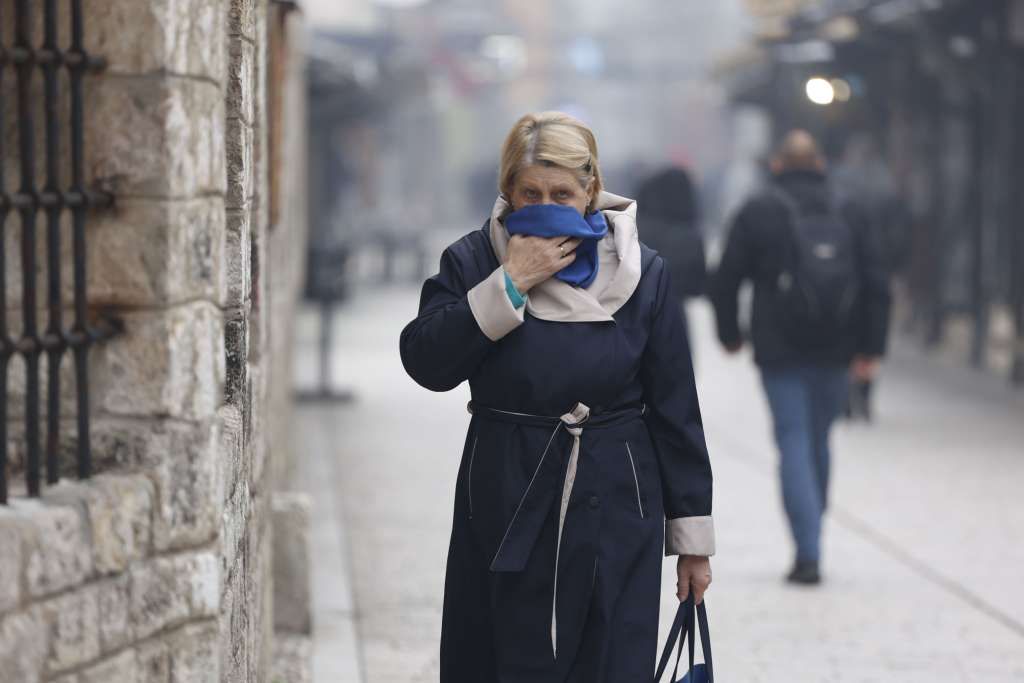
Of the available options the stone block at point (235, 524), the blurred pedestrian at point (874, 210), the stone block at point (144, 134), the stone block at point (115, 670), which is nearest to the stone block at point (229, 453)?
the stone block at point (235, 524)

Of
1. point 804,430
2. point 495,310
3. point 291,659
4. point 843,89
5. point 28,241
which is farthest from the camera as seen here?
point 843,89

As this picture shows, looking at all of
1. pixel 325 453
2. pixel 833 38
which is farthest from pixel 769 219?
pixel 833 38

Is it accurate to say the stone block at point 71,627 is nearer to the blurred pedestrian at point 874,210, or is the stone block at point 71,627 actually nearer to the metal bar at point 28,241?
the metal bar at point 28,241

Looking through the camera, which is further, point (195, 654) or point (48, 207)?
point (195, 654)

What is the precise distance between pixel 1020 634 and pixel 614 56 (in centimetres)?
7179

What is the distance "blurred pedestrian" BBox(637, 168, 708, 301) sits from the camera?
898 cm

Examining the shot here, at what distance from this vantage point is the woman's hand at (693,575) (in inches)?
158

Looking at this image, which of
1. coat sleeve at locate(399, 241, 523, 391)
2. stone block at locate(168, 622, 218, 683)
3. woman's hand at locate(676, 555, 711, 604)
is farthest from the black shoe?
stone block at locate(168, 622, 218, 683)

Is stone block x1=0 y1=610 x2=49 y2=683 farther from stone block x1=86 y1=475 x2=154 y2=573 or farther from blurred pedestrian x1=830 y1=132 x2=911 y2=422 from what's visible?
blurred pedestrian x1=830 y1=132 x2=911 y2=422

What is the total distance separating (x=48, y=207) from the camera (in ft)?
10.8

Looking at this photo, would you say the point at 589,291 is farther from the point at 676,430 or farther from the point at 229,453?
the point at 229,453

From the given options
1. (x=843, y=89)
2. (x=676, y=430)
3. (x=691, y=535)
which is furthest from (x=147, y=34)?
(x=843, y=89)

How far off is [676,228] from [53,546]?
20.4 feet

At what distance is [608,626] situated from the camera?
386cm
